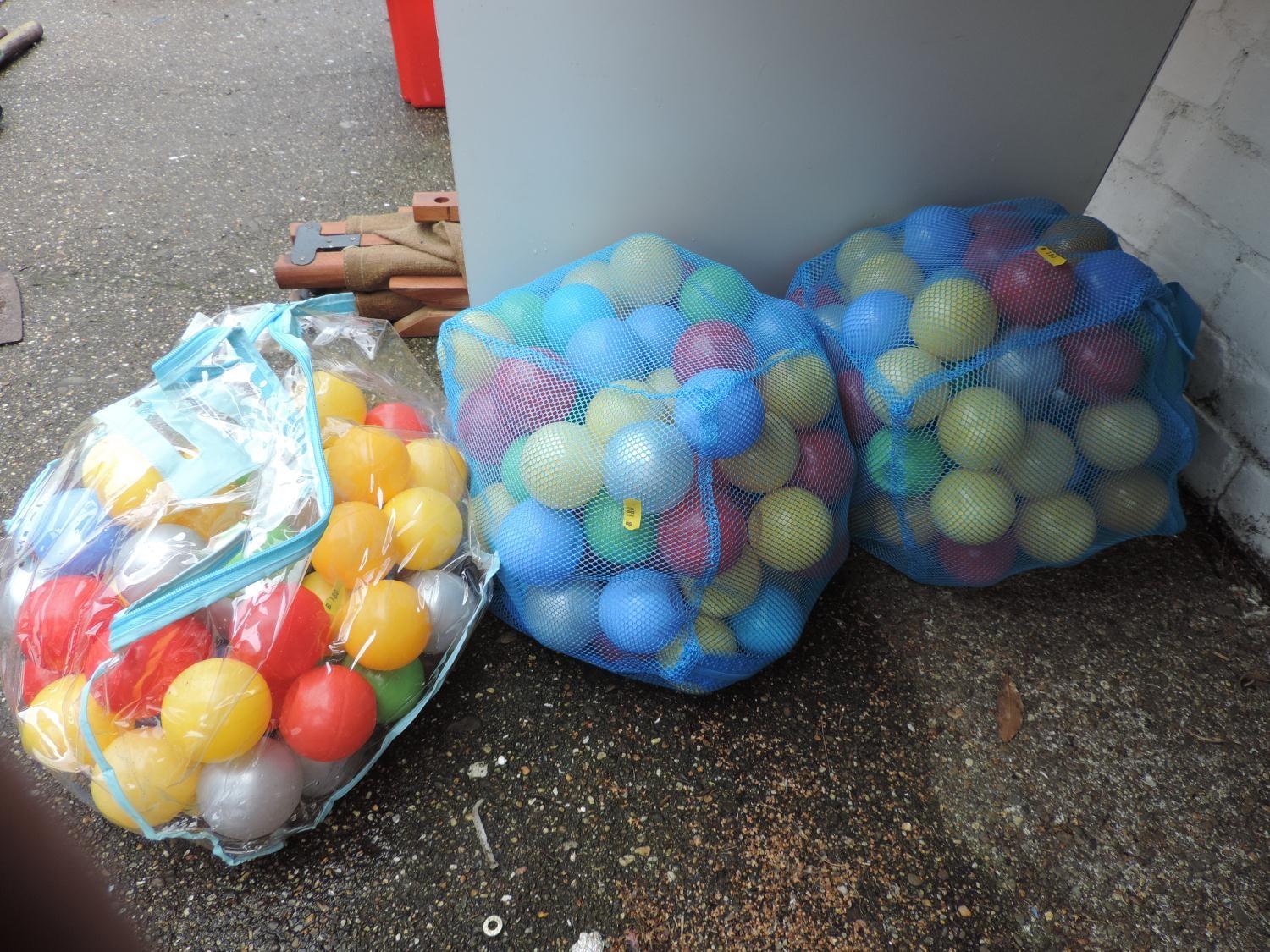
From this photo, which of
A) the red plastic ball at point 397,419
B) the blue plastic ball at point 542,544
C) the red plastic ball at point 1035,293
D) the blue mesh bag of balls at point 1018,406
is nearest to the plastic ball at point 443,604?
the blue plastic ball at point 542,544

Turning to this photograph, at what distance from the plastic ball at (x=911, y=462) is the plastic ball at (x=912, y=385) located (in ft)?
0.11

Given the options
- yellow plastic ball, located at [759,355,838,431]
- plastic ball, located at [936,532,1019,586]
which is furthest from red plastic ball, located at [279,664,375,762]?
plastic ball, located at [936,532,1019,586]

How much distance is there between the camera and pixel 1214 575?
1861 mm

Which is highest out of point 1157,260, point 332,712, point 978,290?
point 978,290

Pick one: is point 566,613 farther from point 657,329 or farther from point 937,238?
point 937,238

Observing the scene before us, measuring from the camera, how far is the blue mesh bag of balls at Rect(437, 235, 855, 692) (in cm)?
138

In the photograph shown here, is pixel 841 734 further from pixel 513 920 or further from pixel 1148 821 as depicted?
pixel 513 920

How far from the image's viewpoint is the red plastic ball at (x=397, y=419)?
1.64 meters

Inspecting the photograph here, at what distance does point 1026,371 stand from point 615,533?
0.85 metres

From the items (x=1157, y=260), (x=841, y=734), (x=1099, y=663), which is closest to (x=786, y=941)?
(x=841, y=734)

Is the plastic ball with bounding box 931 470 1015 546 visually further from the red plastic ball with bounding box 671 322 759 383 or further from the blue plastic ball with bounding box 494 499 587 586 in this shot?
the blue plastic ball with bounding box 494 499 587 586

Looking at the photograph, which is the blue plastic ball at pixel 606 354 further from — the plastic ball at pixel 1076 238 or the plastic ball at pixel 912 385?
the plastic ball at pixel 1076 238

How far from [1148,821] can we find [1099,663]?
1.09 ft

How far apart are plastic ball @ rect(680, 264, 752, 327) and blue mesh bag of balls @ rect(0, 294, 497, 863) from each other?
576 millimetres
